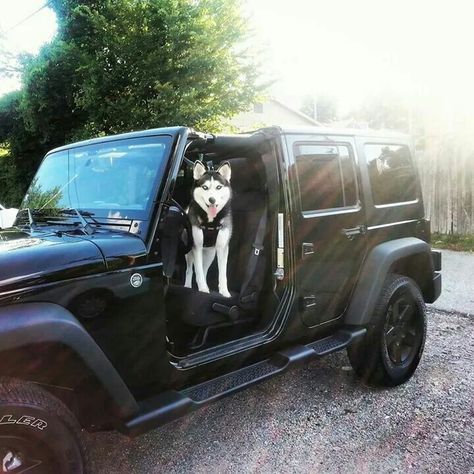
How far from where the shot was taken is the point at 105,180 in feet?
9.90

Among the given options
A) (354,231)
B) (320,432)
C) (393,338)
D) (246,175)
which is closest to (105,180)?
(246,175)

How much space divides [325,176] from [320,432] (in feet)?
5.78

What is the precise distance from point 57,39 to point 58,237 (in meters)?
12.0

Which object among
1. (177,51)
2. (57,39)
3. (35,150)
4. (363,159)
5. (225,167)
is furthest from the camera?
(35,150)

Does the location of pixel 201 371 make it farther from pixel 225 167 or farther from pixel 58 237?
pixel 225 167

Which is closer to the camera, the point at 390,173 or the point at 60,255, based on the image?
the point at 60,255

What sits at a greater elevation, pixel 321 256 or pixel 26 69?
pixel 26 69

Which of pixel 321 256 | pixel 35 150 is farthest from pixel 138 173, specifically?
pixel 35 150

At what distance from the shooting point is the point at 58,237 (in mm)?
2518

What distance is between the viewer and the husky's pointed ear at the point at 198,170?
314 centimetres

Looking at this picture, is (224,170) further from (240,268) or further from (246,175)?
(240,268)

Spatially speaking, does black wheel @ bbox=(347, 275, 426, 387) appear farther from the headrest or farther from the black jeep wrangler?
the headrest

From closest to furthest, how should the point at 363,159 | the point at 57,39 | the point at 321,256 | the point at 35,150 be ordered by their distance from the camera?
1. the point at 321,256
2. the point at 363,159
3. the point at 57,39
4. the point at 35,150

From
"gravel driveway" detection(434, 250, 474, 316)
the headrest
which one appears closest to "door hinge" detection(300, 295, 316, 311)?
the headrest
